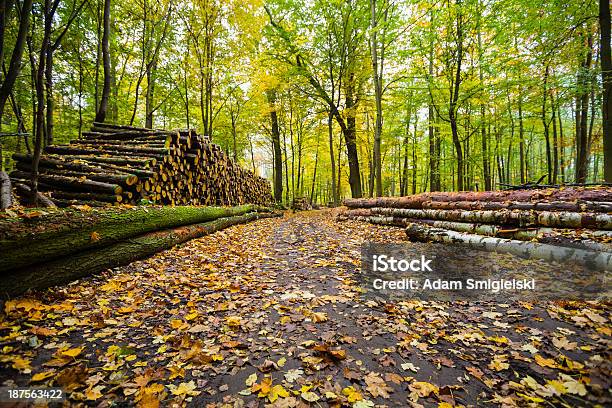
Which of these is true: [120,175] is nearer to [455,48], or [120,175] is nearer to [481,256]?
[481,256]

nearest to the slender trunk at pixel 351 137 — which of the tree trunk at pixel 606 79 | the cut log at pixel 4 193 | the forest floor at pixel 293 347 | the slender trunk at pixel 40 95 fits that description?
the tree trunk at pixel 606 79

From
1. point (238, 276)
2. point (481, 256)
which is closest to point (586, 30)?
point (481, 256)

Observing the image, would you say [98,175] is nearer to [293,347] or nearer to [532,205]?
[293,347]

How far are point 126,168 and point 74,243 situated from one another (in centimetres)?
303

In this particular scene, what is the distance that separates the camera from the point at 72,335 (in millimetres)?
2387

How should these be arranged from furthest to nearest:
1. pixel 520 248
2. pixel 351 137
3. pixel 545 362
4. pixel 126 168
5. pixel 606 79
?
pixel 351 137, pixel 606 79, pixel 126 168, pixel 520 248, pixel 545 362

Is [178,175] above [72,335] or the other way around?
above

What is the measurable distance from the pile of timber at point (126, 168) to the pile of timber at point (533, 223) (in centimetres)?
626

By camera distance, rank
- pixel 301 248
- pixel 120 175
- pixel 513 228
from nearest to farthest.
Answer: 1. pixel 513 228
2. pixel 120 175
3. pixel 301 248

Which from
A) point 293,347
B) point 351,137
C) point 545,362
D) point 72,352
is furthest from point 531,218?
point 351,137

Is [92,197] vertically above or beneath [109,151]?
beneath

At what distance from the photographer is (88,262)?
3.51 m

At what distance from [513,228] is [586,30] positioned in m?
8.96

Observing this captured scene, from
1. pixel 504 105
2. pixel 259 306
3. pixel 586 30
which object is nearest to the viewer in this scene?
pixel 259 306
